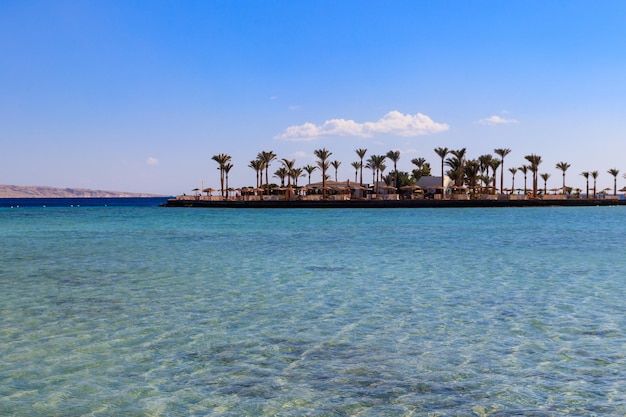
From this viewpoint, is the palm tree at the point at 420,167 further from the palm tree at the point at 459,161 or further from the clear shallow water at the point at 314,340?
the clear shallow water at the point at 314,340

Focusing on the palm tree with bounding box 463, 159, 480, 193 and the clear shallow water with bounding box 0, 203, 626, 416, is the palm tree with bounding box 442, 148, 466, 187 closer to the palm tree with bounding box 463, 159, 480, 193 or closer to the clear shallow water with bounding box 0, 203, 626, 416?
the palm tree with bounding box 463, 159, 480, 193

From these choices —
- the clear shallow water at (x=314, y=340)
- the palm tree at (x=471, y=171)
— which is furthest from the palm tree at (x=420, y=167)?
the clear shallow water at (x=314, y=340)

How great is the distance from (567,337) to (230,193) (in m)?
121

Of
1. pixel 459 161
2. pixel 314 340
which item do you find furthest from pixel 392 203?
pixel 314 340

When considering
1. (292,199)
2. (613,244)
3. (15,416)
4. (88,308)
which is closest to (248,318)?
(88,308)

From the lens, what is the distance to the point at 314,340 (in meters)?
9.11

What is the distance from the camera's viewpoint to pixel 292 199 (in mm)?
105875

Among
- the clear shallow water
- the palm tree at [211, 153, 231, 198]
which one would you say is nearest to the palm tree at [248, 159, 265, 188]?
the palm tree at [211, 153, 231, 198]

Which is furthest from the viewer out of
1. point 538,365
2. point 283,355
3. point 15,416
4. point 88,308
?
point 88,308

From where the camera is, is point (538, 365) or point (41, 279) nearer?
point (538, 365)

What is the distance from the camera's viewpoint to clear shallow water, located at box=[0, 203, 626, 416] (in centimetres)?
643

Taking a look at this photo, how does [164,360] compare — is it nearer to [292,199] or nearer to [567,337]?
[567,337]

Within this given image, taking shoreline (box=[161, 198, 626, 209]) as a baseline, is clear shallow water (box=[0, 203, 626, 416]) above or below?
below

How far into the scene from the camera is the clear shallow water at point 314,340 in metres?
6.43
